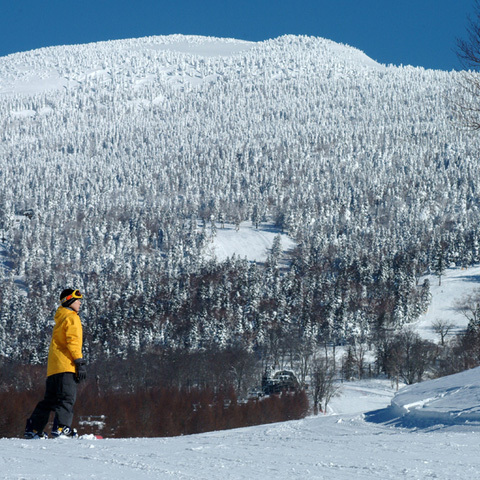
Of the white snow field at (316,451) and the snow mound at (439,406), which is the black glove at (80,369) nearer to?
the white snow field at (316,451)

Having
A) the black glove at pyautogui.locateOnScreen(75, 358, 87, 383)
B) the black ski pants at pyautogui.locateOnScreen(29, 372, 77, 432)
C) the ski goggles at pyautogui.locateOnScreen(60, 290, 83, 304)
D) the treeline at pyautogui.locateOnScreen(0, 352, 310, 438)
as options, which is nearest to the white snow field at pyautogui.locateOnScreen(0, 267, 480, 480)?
the black ski pants at pyautogui.locateOnScreen(29, 372, 77, 432)

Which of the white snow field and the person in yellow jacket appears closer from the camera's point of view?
the white snow field

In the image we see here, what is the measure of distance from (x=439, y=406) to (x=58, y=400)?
6.30 meters

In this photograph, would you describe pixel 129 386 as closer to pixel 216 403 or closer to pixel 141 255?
pixel 216 403

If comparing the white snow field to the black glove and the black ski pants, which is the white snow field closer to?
the black ski pants

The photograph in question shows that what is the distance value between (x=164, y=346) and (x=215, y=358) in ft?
90.9

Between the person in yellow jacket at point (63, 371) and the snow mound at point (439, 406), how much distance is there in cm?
560

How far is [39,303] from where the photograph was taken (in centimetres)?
14475

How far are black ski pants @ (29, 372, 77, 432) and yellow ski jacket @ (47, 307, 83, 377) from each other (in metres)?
0.11

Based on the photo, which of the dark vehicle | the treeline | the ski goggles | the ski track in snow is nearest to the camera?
the ski track in snow

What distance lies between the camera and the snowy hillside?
579 centimetres

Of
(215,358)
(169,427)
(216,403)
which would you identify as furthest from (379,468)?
(215,358)

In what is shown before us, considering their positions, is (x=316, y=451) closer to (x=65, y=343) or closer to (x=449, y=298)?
(x=65, y=343)

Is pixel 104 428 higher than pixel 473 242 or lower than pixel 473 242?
lower
